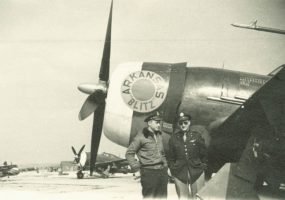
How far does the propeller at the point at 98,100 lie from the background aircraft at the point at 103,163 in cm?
2086

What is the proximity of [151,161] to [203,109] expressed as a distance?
2299mm

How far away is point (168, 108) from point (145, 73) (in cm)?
82

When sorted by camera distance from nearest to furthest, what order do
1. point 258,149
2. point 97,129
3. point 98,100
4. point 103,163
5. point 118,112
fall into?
point 258,149 → point 118,112 → point 98,100 → point 97,129 → point 103,163

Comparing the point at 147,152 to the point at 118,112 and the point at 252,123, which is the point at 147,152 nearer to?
the point at 252,123

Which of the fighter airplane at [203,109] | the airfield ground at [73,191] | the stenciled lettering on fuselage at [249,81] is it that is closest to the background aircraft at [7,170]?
the airfield ground at [73,191]

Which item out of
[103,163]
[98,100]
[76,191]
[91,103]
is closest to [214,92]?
[98,100]

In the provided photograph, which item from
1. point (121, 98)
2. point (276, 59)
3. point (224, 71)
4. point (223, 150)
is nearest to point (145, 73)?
point (121, 98)

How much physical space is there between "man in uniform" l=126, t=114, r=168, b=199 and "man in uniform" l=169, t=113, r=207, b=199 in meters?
0.29

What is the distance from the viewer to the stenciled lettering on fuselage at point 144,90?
7.02 metres

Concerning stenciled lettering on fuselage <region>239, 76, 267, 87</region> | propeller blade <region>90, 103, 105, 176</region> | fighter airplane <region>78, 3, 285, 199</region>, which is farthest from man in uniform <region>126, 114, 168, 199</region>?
propeller blade <region>90, 103, 105, 176</region>

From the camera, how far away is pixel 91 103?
7.77m

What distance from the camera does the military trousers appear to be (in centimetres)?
472

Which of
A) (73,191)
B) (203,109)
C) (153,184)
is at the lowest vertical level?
(73,191)

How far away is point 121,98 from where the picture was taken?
7.20m
